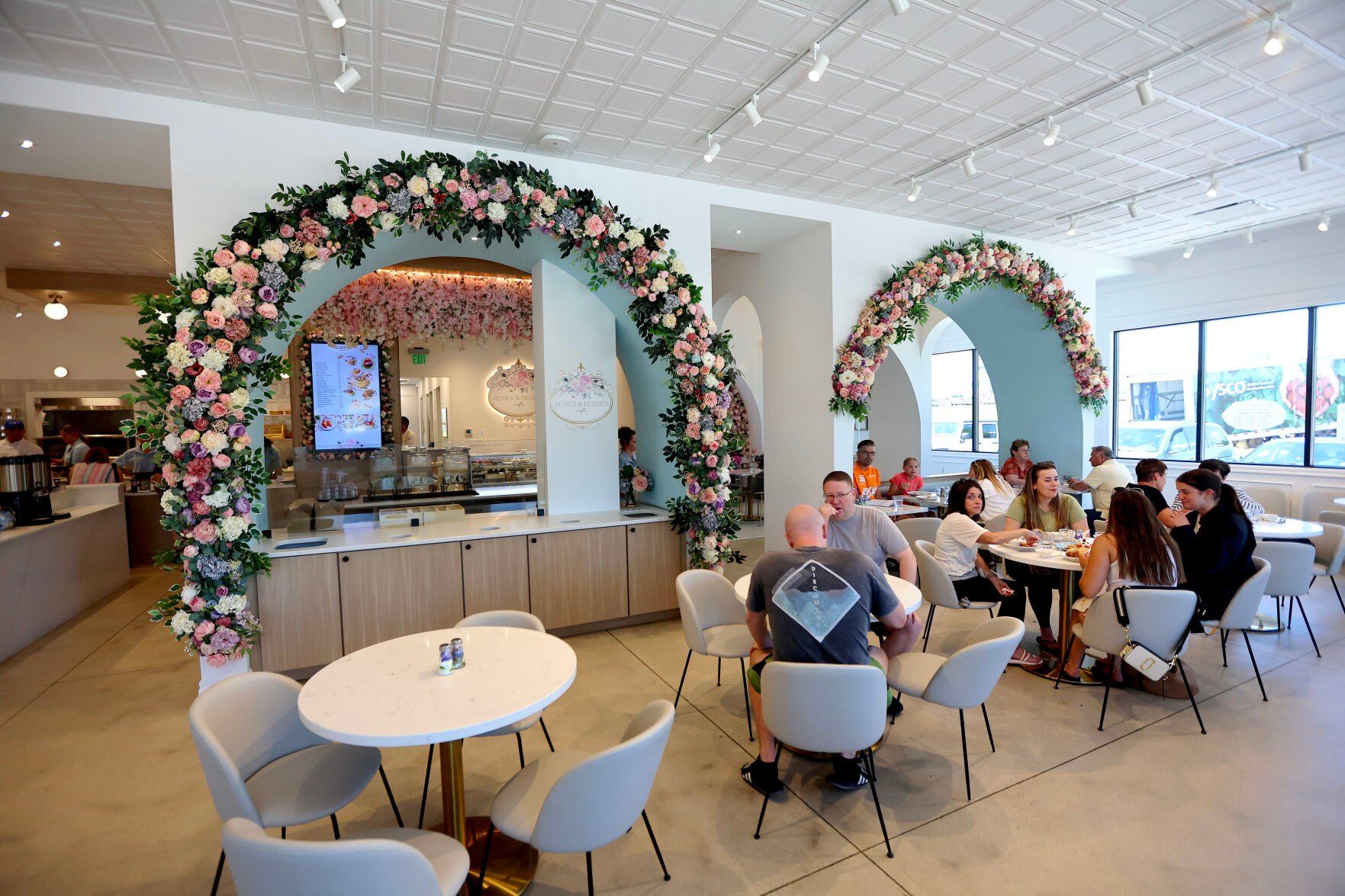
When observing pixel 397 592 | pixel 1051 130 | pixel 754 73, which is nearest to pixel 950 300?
pixel 1051 130

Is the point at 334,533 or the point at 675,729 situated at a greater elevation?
the point at 334,533

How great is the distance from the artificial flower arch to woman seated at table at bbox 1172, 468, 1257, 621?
2.80 metres

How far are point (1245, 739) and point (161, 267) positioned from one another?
35.7 feet

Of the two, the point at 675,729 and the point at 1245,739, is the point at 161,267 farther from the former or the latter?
the point at 1245,739

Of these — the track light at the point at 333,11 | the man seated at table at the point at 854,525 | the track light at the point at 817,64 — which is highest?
the track light at the point at 817,64

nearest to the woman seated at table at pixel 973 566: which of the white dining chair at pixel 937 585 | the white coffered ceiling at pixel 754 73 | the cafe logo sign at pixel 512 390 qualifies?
the white dining chair at pixel 937 585

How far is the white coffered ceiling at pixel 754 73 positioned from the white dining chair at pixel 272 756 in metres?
3.20

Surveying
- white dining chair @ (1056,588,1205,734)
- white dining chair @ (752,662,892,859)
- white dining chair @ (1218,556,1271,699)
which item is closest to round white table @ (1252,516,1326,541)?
white dining chair @ (1218,556,1271,699)

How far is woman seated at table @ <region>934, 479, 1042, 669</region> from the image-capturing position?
14.5 feet

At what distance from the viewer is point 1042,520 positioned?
15.8 feet

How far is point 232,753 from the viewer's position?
2328mm

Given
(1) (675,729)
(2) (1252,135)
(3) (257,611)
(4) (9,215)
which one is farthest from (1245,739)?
(4) (9,215)

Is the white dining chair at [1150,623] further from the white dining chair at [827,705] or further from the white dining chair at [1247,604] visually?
the white dining chair at [827,705]

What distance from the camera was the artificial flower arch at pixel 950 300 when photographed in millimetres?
6438
